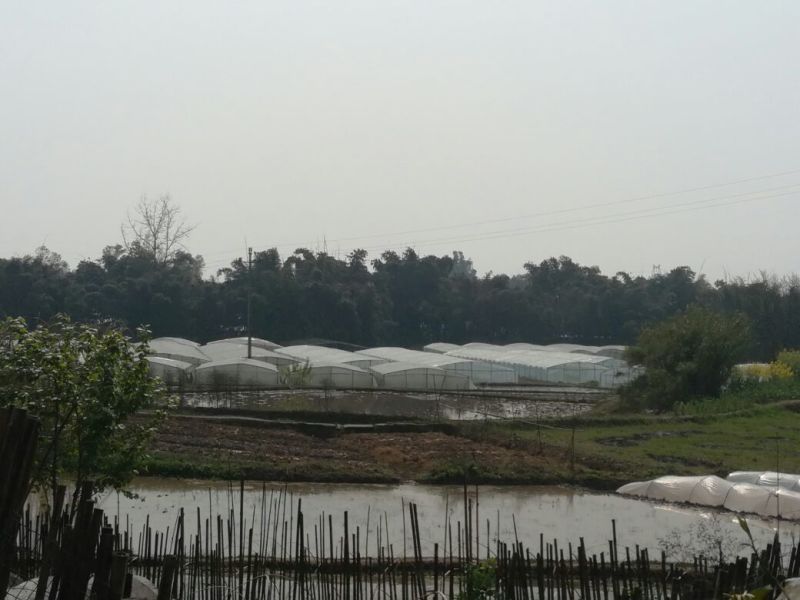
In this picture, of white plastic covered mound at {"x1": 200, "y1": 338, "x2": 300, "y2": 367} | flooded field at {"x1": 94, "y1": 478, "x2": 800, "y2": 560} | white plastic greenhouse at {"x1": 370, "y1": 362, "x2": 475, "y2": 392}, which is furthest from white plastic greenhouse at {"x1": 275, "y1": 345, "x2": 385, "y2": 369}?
flooded field at {"x1": 94, "y1": 478, "x2": 800, "y2": 560}

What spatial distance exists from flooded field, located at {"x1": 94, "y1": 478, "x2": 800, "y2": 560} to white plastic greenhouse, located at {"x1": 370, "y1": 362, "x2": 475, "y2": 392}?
23334 millimetres

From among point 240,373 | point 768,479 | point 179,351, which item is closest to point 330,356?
point 179,351

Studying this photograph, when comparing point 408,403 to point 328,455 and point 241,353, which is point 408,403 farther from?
point 241,353

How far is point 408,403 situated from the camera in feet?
130

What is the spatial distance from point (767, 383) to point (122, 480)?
37.9 m

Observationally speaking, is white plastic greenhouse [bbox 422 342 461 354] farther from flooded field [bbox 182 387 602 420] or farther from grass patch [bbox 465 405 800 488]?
grass patch [bbox 465 405 800 488]

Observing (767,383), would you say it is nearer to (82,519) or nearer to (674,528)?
(674,528)

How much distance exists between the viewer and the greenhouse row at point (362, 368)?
44250 millimetres

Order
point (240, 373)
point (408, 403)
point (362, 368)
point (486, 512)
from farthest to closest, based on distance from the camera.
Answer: point (362, 368), point (240, 373), point (408, 403), point (486, 512)

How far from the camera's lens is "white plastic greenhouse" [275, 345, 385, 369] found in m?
51.6

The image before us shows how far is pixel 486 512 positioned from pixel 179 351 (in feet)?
118

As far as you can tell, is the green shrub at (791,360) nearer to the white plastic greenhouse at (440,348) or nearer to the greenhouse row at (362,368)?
the greenhouse row at (362,368)

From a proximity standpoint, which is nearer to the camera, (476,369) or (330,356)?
(476,369)

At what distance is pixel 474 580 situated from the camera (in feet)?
28.3
